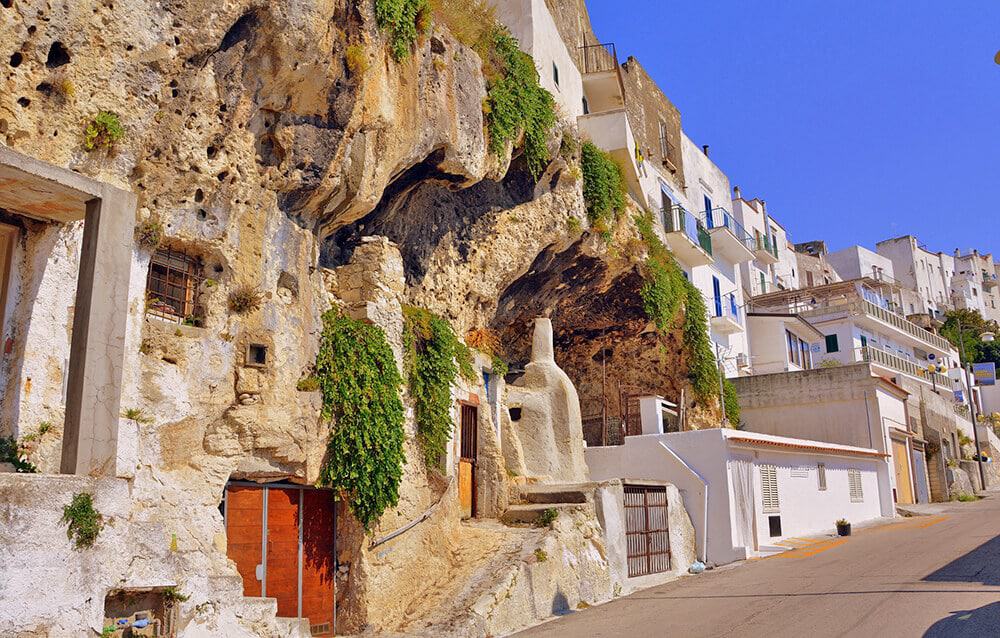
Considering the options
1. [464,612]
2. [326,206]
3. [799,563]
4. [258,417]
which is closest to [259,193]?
[326,206]

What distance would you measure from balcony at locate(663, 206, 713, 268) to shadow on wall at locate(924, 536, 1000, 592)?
1673cm

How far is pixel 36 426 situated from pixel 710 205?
3562 centimetres

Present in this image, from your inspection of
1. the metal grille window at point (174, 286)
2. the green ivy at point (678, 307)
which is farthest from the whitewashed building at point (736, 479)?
the metal grille window at point (174, 286)

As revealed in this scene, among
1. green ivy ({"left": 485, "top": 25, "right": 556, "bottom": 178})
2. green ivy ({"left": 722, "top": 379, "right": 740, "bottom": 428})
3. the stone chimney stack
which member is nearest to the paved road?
the stone chimney stack

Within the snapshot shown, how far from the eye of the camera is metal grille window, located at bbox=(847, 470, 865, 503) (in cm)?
2753

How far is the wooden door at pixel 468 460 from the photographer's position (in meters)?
18.0

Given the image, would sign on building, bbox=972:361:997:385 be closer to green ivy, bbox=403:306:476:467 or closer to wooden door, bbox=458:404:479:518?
wooden door, bbox=458:404:479:518

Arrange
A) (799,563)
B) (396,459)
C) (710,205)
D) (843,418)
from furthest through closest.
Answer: (710,205) → (843,418) → (799,563) → (396,459)

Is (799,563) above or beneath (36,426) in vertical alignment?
beneath

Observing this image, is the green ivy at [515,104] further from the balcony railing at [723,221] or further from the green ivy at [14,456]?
the balcony railing at [723,221]

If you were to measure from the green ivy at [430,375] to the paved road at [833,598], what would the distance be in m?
3.98

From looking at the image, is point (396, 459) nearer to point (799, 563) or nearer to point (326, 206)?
point (326, 206)

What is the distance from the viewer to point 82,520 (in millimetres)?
8727

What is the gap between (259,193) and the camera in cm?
1281
